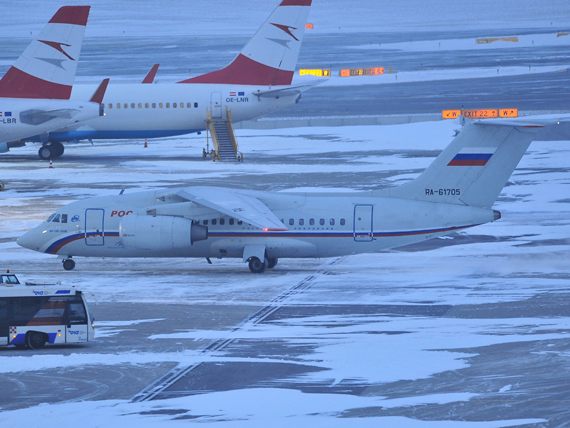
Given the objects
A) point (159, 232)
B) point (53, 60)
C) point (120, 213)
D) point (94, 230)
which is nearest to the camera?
point (159, 232)

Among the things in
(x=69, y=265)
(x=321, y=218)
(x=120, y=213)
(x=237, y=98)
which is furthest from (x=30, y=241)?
A: (x=237, y=98)

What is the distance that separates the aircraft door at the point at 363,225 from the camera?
31.7 m

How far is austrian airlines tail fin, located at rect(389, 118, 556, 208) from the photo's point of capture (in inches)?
1246

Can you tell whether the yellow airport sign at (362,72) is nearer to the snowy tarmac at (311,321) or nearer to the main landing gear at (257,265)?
the snowy tarmac at (311,321)

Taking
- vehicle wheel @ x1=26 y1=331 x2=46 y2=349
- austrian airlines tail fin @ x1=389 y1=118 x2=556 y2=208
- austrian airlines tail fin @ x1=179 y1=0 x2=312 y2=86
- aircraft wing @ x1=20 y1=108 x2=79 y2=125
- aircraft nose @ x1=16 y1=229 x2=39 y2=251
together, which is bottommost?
vehicle wheel @ x1=26 y1=331 x2=46 y2=349

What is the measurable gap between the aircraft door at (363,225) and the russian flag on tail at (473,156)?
331 cm

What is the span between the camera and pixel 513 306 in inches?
1045

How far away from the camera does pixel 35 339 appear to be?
74.4 feet

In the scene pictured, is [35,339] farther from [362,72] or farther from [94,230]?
[362,72]

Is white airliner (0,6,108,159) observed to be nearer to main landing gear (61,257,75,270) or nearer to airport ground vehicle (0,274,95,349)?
main landing gear (61,257,75,270)

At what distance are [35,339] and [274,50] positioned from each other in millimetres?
40300

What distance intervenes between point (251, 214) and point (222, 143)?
3157 centimetres

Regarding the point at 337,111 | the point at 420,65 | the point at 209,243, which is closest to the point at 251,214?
the point at 209,243

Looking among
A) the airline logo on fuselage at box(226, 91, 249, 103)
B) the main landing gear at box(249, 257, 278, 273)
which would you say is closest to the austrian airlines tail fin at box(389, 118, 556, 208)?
the main landing gear at box(249, 257, 278, 273)
